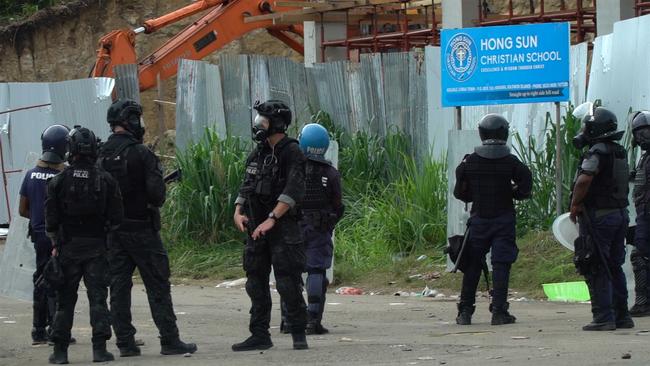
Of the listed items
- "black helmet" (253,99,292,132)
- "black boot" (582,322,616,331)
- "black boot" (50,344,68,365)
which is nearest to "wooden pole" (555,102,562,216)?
"black boot" (582,322,616,331)

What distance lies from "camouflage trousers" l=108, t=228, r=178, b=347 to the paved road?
0.25 m

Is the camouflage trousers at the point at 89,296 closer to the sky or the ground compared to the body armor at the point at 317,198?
closer to the ground

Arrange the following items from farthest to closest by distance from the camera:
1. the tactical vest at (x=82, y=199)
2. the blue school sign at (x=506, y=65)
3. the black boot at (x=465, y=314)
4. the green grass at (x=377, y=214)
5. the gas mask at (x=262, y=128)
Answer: the green grass at (x=377, y=214)
the blue school sign at (x=506, y=65)
the black boot at (x=465, y=314)
the gas mask at (x=262, y=128)
the tactical vest at (x=82, y=199)

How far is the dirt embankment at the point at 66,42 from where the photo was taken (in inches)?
1204

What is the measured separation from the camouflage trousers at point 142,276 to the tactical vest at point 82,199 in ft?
1.03

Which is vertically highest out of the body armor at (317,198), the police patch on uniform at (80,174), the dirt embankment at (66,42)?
the dirt embankment at (66,42)

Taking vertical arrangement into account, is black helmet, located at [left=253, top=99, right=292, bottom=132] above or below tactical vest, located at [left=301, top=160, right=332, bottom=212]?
above

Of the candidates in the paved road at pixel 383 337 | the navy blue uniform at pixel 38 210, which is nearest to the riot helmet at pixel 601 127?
the paved road at pixel 383 337

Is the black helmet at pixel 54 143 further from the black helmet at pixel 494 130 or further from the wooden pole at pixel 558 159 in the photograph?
the wooden pole at pixel 558 159

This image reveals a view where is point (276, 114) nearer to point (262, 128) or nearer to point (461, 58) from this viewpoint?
point (262, 128)

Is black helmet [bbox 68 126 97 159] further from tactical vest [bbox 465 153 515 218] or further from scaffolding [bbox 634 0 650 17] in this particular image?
scaffolding [bbox 634 0 650 17]

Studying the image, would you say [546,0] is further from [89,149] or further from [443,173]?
[89,149]

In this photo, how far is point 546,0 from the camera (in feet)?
89.1

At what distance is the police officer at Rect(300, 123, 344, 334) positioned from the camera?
11.5m
